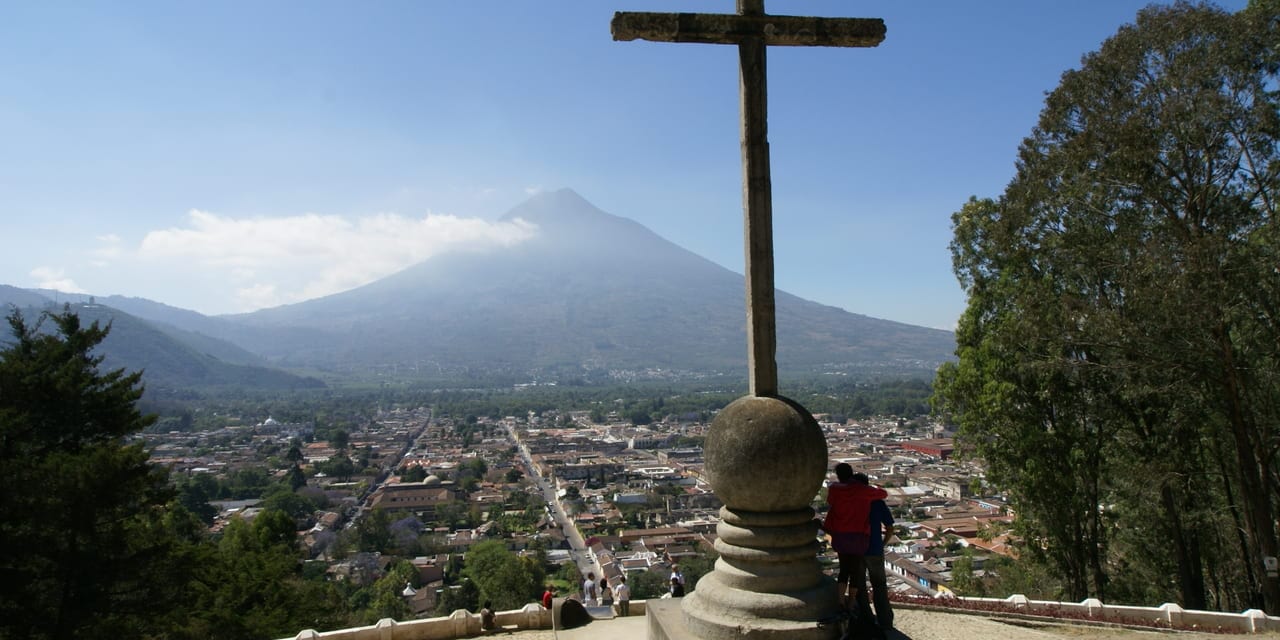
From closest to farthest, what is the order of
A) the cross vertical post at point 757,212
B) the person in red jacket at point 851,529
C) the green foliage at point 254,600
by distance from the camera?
1. the person in red jacket at point 851,529
2. the cross vertical post at point 757,212
3. the green foliage at point 254,600

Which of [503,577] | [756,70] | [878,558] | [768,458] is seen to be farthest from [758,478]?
[503,577]

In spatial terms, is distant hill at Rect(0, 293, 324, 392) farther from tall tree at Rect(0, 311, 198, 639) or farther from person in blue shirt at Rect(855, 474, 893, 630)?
person in blue shirt at Rect(855, 474, 893, 630)

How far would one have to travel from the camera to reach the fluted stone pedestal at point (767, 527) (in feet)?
13.6

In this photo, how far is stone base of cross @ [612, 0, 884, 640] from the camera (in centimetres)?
415

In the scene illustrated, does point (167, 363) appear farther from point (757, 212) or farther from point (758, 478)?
point (758, 478)

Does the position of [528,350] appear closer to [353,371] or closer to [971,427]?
[353,371]

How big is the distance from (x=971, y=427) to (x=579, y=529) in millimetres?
25953

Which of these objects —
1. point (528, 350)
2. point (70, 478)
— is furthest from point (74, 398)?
point (528, 350)

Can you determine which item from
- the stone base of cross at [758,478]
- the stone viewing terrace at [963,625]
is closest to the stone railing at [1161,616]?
the stone viewing terrace at [963,625]

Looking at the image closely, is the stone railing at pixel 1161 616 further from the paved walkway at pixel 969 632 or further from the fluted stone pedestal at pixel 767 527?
the fluted stone pedestal at pixel 767 527

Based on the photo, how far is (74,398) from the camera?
11539 millimetres

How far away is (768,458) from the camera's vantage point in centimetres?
423

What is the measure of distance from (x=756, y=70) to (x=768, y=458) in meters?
2.54

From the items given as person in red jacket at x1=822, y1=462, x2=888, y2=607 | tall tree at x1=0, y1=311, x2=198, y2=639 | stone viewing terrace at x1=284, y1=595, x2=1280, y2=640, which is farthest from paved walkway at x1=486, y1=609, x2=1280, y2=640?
tall tree at x1=0, y1=311, x2=198, y2=639
